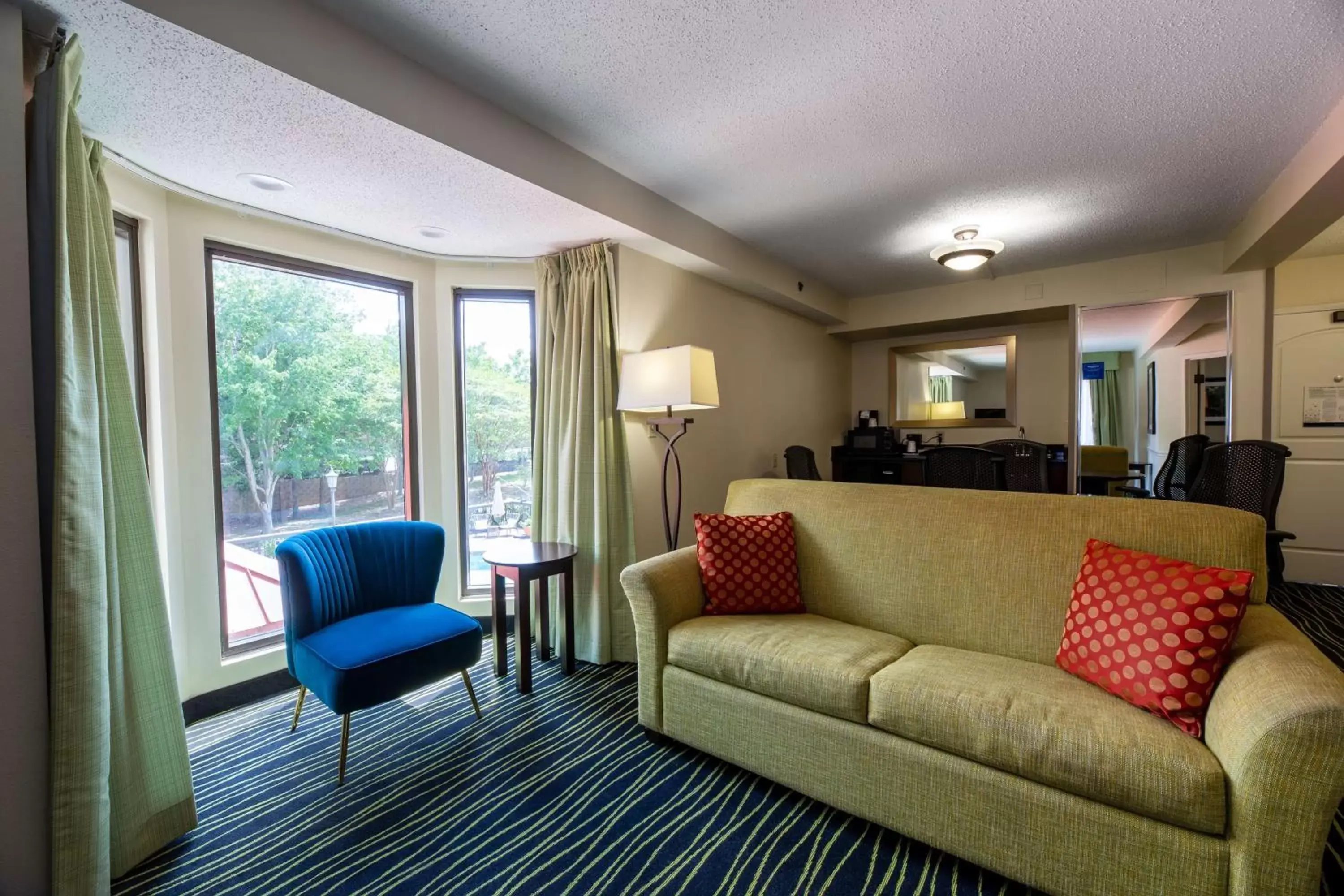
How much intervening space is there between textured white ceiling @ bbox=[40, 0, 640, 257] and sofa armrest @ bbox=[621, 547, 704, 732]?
1.66 metres

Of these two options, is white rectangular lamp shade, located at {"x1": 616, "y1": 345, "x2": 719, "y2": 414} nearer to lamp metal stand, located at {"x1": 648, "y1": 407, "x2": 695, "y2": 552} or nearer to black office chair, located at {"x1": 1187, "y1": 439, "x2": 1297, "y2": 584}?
lamp metal stand, located at {"x1": 648, "y1": 407, "x2": 695, "y2": 552}

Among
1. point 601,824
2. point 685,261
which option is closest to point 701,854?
point 601,824

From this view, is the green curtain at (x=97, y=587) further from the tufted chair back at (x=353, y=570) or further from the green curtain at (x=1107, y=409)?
the green curtain at (x=1107, y=409)

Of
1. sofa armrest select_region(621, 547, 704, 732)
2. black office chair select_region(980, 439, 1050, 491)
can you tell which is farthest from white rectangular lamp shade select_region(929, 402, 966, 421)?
sofa armrest select_region(621, 547, 704, 732)

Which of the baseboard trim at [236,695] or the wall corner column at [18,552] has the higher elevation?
the wall corner column at [18,552]

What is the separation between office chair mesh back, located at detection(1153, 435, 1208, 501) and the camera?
142 inches

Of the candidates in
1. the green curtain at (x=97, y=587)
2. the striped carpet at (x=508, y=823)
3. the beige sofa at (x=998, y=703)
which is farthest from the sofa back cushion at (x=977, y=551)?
the green curtain at (x=97, y=587)

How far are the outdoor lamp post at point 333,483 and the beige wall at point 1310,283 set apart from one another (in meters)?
6.20

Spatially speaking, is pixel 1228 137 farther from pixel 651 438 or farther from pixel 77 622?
pixel 77 622

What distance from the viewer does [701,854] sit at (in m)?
1.58

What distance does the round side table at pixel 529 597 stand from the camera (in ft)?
8.22

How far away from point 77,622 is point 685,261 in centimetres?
299

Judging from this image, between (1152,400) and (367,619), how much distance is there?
5547mm

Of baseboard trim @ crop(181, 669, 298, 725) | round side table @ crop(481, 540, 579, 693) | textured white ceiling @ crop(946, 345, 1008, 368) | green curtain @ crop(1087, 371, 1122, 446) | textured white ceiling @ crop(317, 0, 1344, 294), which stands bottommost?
baseboard trim @ crop(181, 669, 298, 725)
